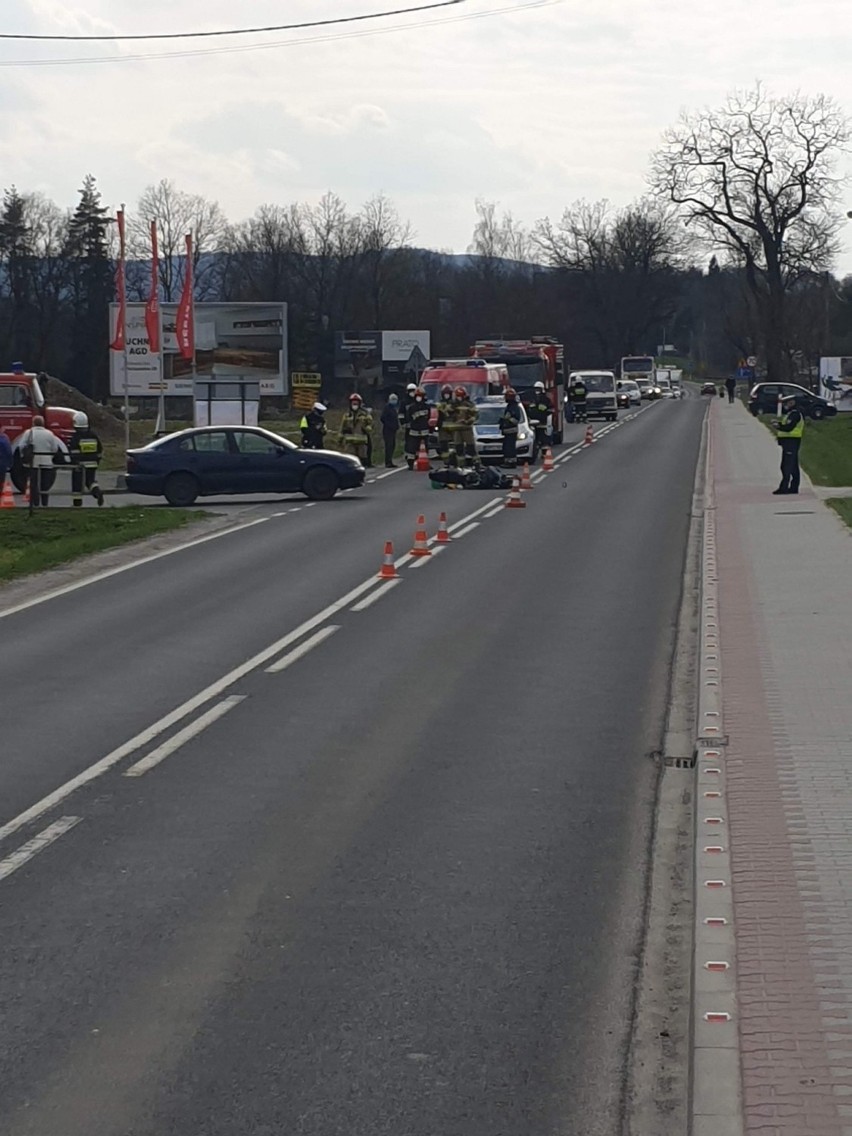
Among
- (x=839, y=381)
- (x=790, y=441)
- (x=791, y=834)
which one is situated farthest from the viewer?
(x=839, y=381)

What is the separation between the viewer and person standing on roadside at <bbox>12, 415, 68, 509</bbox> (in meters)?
27.3

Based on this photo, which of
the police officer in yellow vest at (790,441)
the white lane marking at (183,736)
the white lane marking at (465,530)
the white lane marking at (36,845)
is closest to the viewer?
the white lane marking at (36,845)

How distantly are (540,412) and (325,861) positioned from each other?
38.4 metres

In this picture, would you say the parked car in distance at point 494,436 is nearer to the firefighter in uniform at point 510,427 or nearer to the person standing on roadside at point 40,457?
the firefighter in uniform at point 510,427

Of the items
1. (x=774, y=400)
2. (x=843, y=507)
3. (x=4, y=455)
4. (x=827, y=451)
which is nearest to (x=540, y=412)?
(x=827, y=451)

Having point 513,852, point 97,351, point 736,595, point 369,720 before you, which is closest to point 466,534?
point 736,595

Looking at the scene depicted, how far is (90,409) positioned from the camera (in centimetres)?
6244

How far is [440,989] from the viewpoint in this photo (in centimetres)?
594

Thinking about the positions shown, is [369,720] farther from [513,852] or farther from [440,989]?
[440,989]

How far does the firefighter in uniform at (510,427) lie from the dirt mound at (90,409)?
2504cm

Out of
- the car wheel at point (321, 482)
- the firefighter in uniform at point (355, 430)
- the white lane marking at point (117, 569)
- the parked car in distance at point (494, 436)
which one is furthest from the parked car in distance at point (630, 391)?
the white lane marking at point (117, 569)

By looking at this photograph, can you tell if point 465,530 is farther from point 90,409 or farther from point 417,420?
point 90,409

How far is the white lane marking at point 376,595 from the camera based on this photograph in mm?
16203

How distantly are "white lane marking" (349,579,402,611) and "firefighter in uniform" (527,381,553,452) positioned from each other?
2649cm
